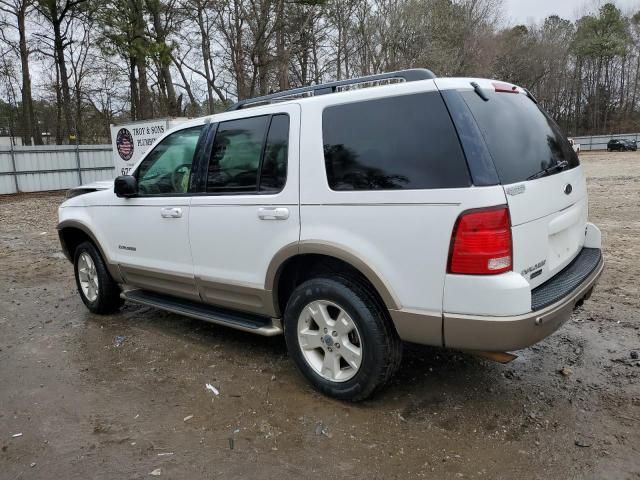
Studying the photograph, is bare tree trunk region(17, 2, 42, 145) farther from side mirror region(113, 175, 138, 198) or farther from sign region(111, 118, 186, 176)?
side mirror region(113, 175, 138, 198)

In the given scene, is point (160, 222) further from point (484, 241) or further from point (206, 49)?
point (206, 49)

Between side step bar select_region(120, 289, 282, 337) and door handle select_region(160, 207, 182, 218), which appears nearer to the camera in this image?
side step bar select_region(120, 289, 282, 337)

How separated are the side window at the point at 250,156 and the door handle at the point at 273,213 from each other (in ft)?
0.44

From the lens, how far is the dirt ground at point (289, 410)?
2734 mm

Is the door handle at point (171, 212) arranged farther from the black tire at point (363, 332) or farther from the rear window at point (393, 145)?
the rear window at point (393, 145)

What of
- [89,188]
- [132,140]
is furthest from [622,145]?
[89,188]

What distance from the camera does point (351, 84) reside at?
340cm

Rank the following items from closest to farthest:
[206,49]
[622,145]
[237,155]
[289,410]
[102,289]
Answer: [289,410] < [237,155] < [102,289] < [206,49] < [622,145]

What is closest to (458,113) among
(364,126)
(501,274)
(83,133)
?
(364,126)

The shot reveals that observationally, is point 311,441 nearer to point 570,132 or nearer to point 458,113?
point 458,113

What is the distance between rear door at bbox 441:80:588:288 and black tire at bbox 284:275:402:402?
853mm

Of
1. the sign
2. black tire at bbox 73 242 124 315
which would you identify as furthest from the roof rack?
the sign

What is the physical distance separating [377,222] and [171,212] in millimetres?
1972

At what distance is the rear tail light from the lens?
2588mm
